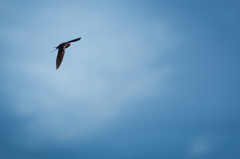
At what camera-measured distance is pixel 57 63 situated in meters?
24.2

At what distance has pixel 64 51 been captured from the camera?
80.5ft

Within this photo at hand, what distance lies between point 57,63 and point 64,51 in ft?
5.51
